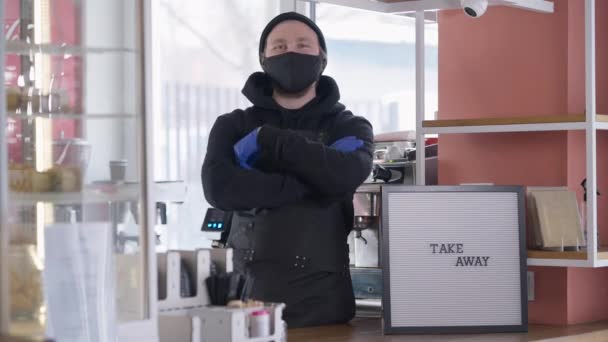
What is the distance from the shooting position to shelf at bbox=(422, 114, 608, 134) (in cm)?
398

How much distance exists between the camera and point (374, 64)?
8047mm

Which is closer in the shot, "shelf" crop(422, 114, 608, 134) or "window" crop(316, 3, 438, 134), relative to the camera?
"shelf" crop(422, 114, 608, 134)

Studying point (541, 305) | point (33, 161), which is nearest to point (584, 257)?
point (541, 305)

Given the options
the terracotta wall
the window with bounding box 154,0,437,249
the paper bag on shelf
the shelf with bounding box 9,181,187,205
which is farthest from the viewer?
the window with bounding box 154,0,437,249

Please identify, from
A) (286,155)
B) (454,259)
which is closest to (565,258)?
(454,259)

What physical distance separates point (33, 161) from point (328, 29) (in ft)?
15.7

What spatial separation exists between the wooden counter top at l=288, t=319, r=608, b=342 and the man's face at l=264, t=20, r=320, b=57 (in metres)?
0.95

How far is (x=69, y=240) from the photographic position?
2.62m

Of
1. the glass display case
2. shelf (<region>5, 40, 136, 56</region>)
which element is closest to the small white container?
the glass display case

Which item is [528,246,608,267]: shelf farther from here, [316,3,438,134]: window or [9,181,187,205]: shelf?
[316,3,438,134]: window

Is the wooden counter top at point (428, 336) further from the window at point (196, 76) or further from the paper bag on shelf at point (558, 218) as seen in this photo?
the window at point (196, 76)

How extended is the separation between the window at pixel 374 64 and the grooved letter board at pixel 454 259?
142 inches

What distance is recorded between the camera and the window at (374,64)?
7.69 meters

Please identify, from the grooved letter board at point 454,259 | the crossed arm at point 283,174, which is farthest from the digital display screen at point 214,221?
the grooved letter board at point 454,259
